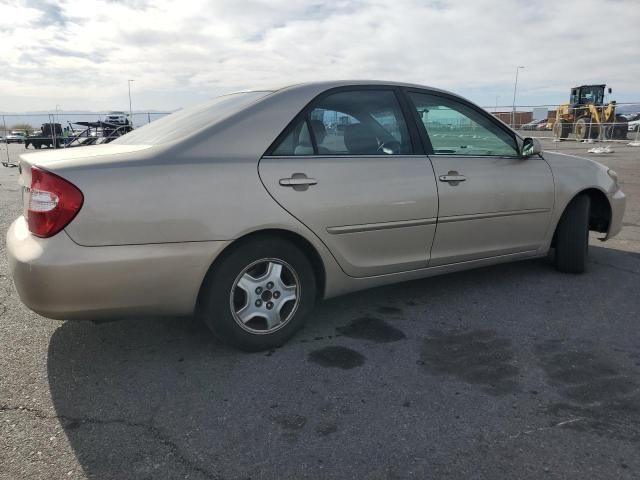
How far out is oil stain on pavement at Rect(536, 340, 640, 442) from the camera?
246cm

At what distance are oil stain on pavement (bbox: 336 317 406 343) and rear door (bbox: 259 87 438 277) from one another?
378 millimetres

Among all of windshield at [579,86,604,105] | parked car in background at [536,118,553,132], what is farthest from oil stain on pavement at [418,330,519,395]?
parked car in background at [536,118,553,132]

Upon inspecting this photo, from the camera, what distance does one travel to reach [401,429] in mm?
2439

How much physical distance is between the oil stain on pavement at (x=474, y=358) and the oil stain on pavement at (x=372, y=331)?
0.22 meters

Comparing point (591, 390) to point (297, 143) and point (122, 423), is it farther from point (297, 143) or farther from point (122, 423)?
point (122, 423)

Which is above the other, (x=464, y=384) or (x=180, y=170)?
(x=180, y=170)

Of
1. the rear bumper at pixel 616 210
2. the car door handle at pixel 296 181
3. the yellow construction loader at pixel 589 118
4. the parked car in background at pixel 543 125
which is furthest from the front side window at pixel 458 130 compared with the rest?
the parked car in background at pixel 543 125

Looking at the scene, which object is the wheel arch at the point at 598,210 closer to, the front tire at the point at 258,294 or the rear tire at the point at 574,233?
the rear tire at the point at 574,233

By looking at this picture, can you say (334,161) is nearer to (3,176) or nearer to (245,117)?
(245,117)

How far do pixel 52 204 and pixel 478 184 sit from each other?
283cm

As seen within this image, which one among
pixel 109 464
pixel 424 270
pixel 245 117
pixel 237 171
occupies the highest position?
pixel 245 117

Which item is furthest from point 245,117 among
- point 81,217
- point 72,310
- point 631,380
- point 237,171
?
point 631,380

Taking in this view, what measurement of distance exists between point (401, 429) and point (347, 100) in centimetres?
212

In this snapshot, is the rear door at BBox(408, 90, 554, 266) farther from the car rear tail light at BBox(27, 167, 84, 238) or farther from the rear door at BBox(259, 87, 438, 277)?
the car rear tail light at BBox(27, 167, 84, 238)
